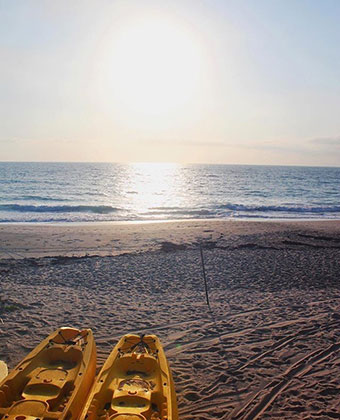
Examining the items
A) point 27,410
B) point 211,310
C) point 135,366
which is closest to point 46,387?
point 27,410

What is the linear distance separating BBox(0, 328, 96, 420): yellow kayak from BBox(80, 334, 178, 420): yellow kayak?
0.81 feet

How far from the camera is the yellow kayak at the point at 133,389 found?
4.47 metres

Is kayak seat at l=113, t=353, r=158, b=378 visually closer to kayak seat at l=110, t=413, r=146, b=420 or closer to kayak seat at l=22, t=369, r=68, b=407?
kayak seat at l=22, t=369, r=68, b=407

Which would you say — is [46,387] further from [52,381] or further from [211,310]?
[211,310]

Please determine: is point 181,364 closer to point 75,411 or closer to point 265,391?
point 265,391

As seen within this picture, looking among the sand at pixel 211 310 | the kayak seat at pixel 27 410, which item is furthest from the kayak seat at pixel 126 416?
the sand at pixel 211 310

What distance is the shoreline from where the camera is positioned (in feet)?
51.2

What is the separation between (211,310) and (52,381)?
4.57 metres

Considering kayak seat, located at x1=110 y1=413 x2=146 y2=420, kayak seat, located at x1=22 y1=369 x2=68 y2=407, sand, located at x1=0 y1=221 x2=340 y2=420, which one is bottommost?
sand, located at x1=0 y1=221 x2=340 y2=420

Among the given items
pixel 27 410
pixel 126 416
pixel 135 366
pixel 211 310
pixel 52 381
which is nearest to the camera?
pixel 126 416

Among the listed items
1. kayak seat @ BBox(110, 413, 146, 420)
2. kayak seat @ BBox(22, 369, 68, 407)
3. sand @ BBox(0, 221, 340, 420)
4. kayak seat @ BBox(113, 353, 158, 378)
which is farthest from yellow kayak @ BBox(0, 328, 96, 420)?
sand @ BBox(0, 221, 340, 420)

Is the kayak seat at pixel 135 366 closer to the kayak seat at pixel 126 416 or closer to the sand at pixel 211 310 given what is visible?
the sand at pixel 211 310

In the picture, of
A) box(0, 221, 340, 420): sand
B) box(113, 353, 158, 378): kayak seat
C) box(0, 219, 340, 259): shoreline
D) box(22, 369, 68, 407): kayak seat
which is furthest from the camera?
box(0, 219, 340, 259): shoreline

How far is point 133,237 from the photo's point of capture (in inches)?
730
